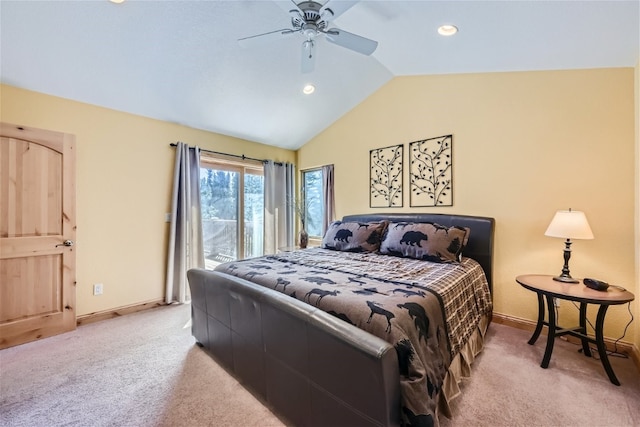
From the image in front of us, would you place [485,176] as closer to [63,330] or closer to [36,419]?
[36,419]

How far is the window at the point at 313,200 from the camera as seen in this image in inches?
197

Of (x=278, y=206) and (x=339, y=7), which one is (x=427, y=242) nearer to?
(x=339, y=7)

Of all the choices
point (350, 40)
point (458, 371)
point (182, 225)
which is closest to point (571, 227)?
point (458, 371)

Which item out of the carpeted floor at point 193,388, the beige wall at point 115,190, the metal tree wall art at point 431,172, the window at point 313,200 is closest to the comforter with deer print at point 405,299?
the carpeted floor at point 193,388

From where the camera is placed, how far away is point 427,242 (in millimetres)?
2832

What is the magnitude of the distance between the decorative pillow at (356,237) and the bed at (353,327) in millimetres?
398

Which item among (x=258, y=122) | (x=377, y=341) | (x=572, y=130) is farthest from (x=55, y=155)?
(x=572, y=130)

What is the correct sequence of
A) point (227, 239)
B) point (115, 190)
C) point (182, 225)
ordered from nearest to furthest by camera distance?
point (115, 190), point (182, 225), point (227, 239)

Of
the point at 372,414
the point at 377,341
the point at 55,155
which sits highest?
the point at 55,155

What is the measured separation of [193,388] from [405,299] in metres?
1.61

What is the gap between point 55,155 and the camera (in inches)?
108

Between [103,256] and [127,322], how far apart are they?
31.9 inches

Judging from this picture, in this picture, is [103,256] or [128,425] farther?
[103,256]

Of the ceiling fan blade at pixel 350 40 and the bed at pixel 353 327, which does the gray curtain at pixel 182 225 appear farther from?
the ceiling fan blade at pixel 350 40
